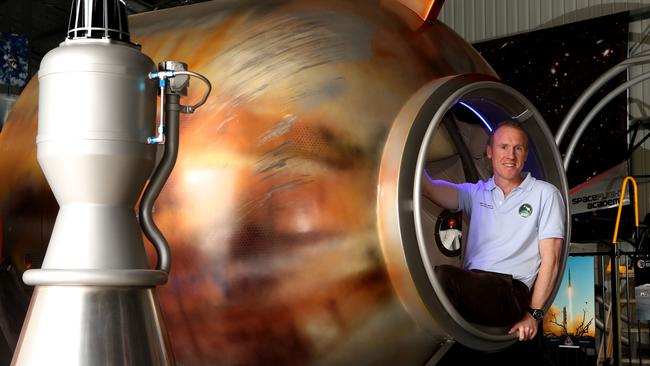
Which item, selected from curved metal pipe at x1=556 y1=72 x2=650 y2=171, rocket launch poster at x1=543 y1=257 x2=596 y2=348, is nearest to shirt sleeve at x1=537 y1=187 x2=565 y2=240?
curved metal pipe at x1=556 y1=72 x2=650 y2=171

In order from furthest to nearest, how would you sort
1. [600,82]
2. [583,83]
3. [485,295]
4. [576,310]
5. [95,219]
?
[583,83]
[576,310]
[600,82]
[485,295]
[95,219]

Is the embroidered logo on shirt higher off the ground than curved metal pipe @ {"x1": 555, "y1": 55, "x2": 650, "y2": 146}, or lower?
lower

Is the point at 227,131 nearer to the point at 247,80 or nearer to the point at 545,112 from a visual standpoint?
the point at 247,80

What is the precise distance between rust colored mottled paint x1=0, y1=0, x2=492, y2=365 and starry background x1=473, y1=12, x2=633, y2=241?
23.6ft

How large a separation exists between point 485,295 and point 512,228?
8.1 inches

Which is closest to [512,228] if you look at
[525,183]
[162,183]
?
[525,183]

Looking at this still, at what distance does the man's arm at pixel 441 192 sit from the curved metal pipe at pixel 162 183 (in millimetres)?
573

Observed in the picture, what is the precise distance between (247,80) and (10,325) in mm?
1020

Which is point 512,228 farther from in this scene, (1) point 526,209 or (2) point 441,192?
(2) point 441,192

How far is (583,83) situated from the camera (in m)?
8.95

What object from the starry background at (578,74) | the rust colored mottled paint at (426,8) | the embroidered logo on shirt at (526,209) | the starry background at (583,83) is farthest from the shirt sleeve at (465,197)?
the starry background at (578,74)

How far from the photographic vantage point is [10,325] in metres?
2.10

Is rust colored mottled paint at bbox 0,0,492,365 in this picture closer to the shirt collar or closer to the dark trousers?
the dark trousers

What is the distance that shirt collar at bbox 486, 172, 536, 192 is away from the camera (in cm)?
184
